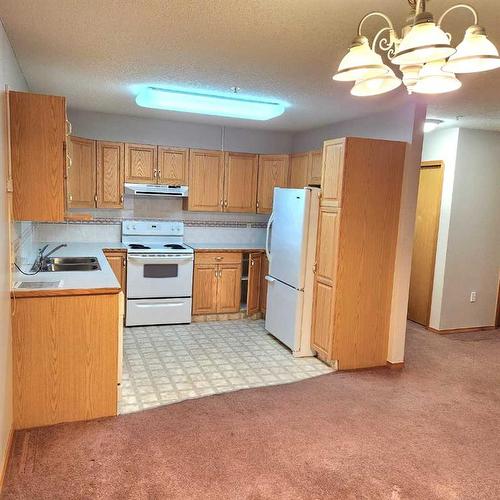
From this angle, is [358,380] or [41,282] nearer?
[41,282]

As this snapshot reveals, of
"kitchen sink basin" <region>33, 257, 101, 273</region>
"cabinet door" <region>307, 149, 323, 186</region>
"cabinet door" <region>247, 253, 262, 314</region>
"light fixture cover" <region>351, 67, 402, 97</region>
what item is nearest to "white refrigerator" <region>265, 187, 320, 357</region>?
"cabinet door" <region>307, 149, 323, 186</region>

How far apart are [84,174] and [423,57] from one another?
4158mm

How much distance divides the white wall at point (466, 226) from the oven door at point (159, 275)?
294 centimetres

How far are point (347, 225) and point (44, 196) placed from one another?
7.69ft

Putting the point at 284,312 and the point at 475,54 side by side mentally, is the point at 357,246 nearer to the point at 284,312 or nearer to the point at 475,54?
the point at 284,312

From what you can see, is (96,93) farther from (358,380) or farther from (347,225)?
(358,380)

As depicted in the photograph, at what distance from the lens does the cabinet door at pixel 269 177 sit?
222 inches

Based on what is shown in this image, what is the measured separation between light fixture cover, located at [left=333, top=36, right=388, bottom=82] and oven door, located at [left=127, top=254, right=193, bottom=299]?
3.49 metres

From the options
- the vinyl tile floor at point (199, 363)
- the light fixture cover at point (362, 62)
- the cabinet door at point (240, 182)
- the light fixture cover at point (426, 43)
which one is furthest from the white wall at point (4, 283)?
the cabinet door at point (240, 182)

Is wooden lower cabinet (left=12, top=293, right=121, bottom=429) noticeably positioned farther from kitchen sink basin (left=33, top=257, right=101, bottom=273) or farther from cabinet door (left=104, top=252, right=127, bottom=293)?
cabinet door (left=104, top=252, right=127, bottom=293)

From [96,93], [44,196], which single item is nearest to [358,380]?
[44,196]

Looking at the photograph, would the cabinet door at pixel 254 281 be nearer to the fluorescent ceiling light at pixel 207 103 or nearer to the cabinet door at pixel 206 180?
the cabinet door at pixel 206 180

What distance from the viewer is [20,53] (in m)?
2.92

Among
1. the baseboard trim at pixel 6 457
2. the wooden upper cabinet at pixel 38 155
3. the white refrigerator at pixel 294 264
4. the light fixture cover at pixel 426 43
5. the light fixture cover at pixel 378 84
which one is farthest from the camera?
the white refrigerator at pixel 294 264
